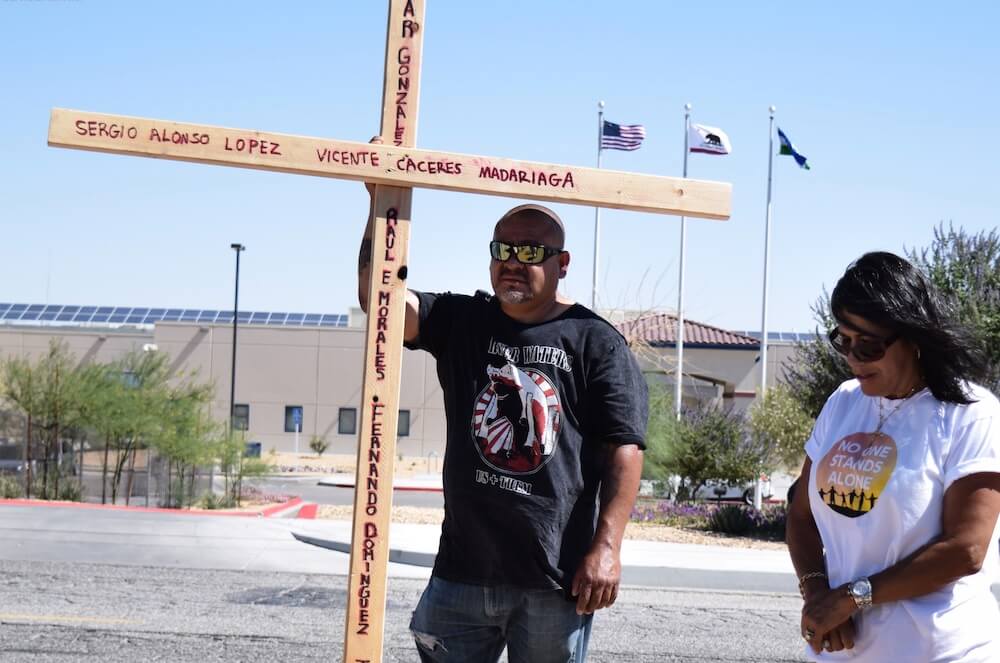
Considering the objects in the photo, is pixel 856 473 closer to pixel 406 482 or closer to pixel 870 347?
pixel 870 347

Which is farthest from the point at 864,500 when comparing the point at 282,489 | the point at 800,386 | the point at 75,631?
the point at 282,489

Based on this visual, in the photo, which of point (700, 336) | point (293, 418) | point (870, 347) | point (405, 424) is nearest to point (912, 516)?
point (870, 347)

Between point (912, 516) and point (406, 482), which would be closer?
point (912, 516)

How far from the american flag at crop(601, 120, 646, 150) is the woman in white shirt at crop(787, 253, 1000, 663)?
25.2 m

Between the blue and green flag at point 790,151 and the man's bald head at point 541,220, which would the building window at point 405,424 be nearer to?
the blue and green flag at point 790,151

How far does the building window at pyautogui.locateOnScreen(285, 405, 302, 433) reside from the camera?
48.1 metres

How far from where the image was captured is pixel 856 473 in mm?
2861

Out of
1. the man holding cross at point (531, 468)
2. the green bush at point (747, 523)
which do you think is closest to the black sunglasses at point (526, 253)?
the man holding cross at point (531, 468)

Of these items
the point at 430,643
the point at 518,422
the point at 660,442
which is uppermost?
the point at 518,422

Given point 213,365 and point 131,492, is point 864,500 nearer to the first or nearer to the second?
point 131,492

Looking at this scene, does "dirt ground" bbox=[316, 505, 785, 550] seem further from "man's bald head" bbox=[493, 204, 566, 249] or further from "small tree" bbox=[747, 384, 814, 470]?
"man's bald head" bbox=[493, 204, 566, 249]

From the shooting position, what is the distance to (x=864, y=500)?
2.83 meters

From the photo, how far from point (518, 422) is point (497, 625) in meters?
0.61

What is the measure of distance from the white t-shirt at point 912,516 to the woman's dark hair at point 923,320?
5 cm
